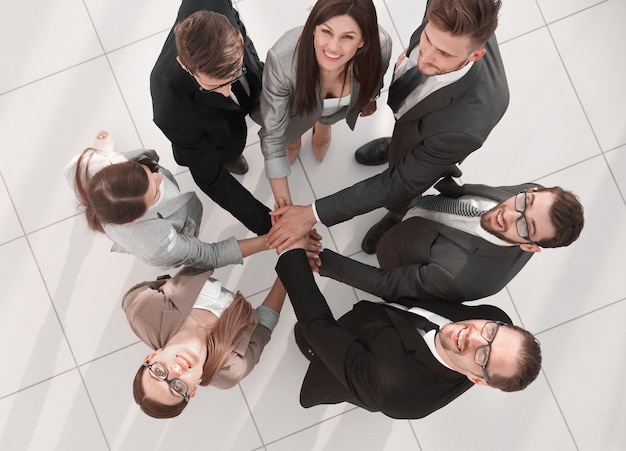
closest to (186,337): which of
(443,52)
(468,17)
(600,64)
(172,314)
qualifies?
(172,314)

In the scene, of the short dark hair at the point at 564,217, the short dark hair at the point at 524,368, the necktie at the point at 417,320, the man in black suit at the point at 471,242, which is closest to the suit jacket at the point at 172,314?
the man in black suit at the point at 471,242

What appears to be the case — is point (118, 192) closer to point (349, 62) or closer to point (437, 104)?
point (349, 62)

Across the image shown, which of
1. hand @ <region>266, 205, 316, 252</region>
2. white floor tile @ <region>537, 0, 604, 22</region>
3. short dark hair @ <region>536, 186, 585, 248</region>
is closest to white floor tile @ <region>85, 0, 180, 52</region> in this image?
hand @ <region>266, 205, 316, 252</region>

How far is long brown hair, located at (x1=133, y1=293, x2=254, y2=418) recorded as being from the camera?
6.30 ft

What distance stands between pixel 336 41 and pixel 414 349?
3.40 ft

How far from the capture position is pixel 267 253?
3.00 meters

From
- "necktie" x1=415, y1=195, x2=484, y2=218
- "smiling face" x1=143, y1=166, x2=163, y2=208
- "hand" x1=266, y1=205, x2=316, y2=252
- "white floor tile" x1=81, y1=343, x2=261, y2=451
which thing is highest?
"smiling face" x1=143, y1=166, x2=163, y2=208

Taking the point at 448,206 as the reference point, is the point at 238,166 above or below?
above

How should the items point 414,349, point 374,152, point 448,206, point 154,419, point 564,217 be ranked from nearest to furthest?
point 564,217, point 414,349, point 448,206, point 154,419, point 374,152

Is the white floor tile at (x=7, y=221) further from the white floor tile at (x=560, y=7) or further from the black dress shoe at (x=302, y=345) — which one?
the white floor tile at (x=560, y=7)

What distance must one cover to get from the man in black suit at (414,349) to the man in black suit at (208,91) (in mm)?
514

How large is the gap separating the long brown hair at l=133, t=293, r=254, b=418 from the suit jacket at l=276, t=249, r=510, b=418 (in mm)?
225

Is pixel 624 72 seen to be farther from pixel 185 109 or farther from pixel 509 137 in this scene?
pixel 185 109

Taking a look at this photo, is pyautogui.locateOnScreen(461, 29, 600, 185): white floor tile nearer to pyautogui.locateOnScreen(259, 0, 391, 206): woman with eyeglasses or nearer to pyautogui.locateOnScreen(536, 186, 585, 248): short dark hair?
pyautogui.locateOnScreen(259, 0, 391, 206): woman with eyeglasses
